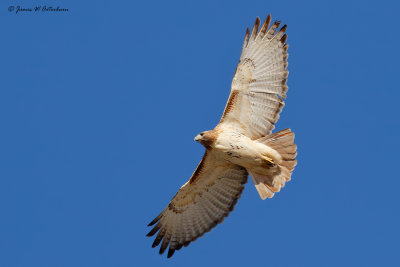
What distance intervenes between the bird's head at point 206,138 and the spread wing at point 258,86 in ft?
1.61

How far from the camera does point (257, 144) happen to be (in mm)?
12211

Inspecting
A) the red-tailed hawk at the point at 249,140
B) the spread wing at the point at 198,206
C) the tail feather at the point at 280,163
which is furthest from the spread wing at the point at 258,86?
the spread wing at the point at 198,206

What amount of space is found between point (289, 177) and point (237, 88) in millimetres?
1876

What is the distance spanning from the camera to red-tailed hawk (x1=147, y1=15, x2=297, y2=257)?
12125 mm

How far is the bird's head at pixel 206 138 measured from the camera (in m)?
11.9

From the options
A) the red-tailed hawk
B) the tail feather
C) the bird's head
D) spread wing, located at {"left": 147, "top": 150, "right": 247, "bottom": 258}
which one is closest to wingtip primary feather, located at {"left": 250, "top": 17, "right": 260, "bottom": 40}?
the red-tailed hawk

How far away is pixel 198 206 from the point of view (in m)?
13.1

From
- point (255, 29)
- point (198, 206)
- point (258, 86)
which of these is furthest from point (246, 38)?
point (198, 206)

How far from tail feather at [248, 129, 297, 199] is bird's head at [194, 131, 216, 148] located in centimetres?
91

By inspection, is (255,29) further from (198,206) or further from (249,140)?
(198,206)

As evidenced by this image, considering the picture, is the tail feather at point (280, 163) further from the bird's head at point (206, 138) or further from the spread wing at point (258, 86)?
the bird's head at point (206, 138)

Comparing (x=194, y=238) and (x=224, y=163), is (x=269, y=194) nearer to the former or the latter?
(x=224, y=163)

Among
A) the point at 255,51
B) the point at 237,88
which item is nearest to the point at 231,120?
the point at 237,88

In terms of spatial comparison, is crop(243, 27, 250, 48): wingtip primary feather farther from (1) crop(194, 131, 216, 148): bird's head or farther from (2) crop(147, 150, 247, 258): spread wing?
(2) crop(147, 150, 247, 258): spread wing
